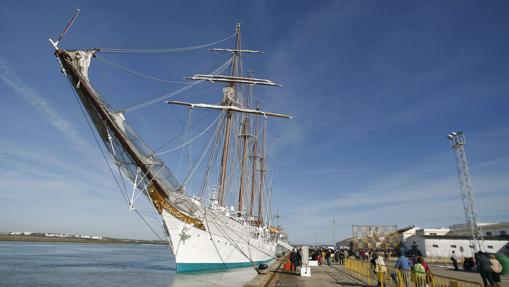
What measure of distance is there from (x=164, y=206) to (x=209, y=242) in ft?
17.0

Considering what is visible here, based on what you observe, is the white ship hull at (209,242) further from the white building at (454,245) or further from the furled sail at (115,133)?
the white building at (454,245)

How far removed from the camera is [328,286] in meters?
14.0

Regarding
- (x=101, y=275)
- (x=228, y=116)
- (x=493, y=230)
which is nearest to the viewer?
(x=101, y=275)

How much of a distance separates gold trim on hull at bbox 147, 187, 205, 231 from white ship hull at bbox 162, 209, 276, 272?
30 centimetres

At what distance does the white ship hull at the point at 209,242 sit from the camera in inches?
996

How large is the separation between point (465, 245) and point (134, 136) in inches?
1846

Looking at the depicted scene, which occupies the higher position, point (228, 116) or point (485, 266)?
point (228, 116)

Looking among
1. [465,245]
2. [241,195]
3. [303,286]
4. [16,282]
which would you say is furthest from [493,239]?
[16,282]

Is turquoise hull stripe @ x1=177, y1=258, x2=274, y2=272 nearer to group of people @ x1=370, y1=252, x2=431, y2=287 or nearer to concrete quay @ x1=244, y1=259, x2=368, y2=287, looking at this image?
concrete quay @ x1=244, y1=259, x2=368, y2=287

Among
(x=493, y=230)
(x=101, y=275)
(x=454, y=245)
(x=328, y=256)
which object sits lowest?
(x=101, y=275)

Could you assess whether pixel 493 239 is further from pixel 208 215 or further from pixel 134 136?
pixel 134 136

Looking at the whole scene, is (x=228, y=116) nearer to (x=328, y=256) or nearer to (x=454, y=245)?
(x=328, y=256)

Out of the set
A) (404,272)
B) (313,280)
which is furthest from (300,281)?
(404,272)

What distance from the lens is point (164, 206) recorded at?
979 inches
